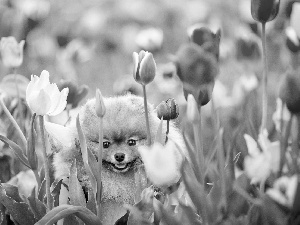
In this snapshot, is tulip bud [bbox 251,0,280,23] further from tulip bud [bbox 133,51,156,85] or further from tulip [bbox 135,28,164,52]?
tulip [bbox 135,28,164,52]

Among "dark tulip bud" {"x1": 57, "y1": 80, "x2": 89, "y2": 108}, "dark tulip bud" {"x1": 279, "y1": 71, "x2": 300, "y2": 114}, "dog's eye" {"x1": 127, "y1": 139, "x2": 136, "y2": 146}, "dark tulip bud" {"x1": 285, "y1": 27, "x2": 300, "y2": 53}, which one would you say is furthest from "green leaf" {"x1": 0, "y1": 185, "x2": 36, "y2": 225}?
"dark tulip bud" {"x1": 285, "y1": 27, "x2": 300, "y2": 53}

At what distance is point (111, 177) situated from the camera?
1.15 m

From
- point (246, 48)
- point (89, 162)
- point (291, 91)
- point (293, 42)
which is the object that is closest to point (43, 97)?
point (89, 162)

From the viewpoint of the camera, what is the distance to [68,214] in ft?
3.07

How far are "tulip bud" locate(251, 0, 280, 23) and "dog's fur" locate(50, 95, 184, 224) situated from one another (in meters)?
0.25

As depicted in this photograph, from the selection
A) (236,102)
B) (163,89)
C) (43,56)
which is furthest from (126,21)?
(236,102)

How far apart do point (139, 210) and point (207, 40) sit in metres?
0.27

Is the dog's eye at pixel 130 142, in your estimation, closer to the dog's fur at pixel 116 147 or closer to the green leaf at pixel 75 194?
the dog's fur at pixel 116 147

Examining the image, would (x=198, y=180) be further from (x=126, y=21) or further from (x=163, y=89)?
(x=126, y=21)

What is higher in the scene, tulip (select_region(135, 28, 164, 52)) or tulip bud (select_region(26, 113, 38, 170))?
tulip bud (select_region(26, 113, 38, 170))

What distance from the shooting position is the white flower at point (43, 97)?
38.3 inches

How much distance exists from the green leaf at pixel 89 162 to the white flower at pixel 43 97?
0.17ft

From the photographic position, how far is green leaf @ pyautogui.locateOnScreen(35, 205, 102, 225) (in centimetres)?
91

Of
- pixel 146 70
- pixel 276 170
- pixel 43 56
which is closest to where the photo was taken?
pixel 276 170
